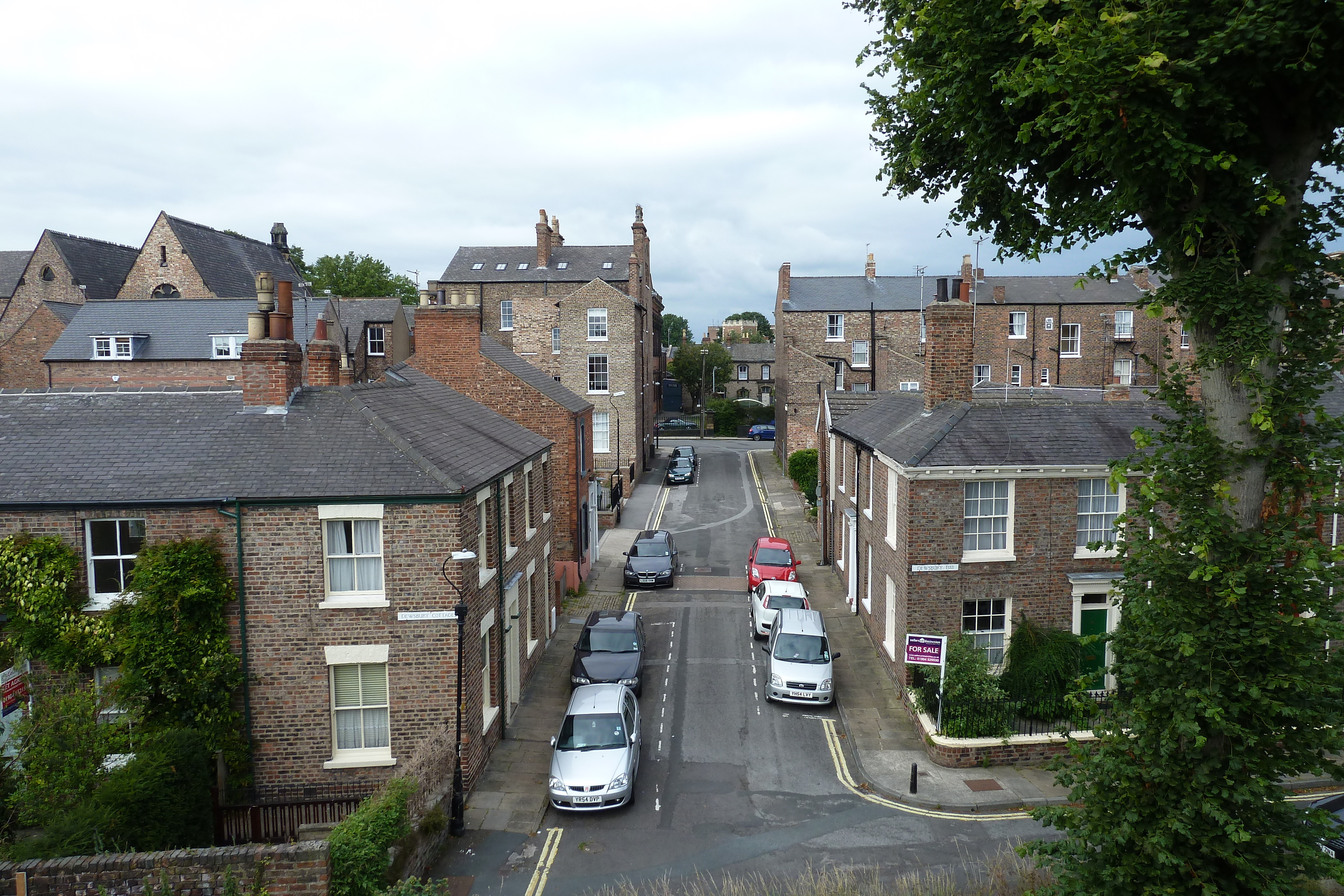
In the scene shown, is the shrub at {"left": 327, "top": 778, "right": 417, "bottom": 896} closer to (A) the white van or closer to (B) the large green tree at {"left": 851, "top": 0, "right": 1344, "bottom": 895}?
(B) the large green tree at {"left": 851, "top": 0, "right": 1344, "bottom": 895}

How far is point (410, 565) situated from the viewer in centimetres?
1532

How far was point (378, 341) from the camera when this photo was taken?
183 ft

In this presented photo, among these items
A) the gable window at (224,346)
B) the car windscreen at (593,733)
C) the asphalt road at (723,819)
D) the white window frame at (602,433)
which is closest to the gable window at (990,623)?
the asphalt road at (723,819)

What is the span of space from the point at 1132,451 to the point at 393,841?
1730cm

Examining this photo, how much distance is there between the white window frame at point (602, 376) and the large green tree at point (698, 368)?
4057 cm

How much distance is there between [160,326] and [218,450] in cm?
3336

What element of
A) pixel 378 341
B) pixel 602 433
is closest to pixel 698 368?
pixel 378 341

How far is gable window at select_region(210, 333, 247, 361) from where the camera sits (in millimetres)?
42969

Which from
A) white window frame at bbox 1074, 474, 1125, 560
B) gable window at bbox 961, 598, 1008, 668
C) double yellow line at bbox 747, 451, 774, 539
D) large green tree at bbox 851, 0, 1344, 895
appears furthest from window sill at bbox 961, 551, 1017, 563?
double yellow line at bbox 747, 451, 774, 539

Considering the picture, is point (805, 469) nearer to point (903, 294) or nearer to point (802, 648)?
point (903, 294)

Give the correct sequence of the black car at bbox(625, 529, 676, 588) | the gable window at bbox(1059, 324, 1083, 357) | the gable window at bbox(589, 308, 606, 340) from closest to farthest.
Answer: the black car at bbox(625, 529, 676, 588), the gable window at bbox(589, 308, 606, 340), the gable window at bbox(1059, 324, 1083, 357)

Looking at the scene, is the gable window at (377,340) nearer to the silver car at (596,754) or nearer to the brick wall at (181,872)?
the silver car at (596,754)

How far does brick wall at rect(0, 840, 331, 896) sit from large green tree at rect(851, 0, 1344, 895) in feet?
30.2

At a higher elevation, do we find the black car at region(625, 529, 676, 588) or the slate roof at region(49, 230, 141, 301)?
the slate roof at region(49, 230, 141, 301)
